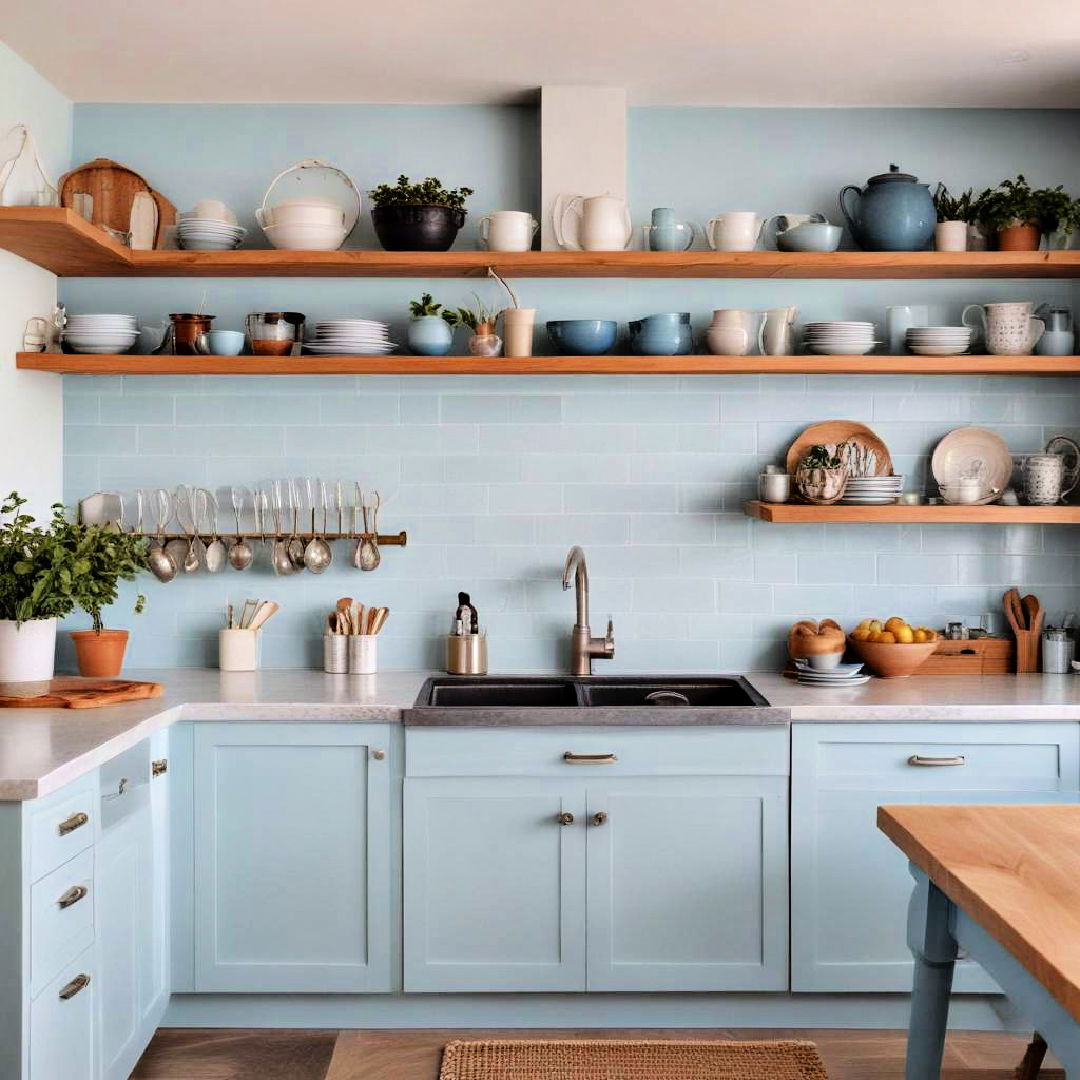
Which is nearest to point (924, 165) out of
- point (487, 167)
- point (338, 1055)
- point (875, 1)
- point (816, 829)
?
point (875, 1)

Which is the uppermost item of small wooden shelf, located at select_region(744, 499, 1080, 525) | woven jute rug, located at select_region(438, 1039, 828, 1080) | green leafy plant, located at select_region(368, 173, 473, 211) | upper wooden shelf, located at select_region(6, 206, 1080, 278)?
green leafy plant, located at select_region(368, 173, 473, 211)

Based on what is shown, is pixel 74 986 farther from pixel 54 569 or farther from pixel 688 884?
pixel 688 884

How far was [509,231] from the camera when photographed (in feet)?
12.3

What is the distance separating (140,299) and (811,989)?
2880 millimetres

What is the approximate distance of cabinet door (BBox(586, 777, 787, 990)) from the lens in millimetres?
3385

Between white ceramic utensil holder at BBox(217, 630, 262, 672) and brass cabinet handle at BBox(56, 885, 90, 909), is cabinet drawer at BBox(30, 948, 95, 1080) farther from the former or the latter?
white ceramic utensil holder at BBox(217, 630, 262, 672)

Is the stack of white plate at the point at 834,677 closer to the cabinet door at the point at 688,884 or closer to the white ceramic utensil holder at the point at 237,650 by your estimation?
the cabinet door at the point at 688,884

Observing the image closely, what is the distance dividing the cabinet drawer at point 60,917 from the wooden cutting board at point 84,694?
58cm

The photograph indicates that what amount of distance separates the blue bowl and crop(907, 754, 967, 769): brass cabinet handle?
58.5 inches

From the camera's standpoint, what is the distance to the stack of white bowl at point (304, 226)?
148 inches

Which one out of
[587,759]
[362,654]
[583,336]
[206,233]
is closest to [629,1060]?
[587,759]

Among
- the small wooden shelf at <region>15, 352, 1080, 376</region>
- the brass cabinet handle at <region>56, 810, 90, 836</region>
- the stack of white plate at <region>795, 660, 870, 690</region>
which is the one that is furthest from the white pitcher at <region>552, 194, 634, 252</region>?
the brass cabinet handle at <region>56, 810, 90, 836</region>

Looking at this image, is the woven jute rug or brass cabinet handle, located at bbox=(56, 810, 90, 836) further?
the woven jute rug

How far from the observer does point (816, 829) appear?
134 inches
